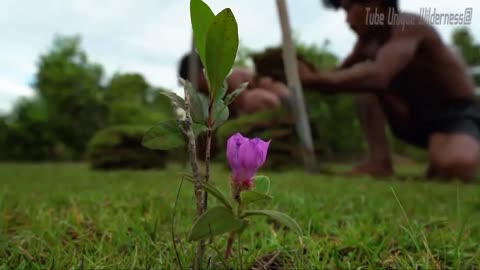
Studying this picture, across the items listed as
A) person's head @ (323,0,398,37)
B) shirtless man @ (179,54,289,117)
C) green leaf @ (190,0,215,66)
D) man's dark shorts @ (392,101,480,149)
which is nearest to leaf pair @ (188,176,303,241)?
green leaf @ (190,0,215,66)

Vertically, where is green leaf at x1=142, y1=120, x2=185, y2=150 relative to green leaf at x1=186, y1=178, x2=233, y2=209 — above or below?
above

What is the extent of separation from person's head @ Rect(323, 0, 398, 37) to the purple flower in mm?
633

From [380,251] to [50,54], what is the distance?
1497 centimetres

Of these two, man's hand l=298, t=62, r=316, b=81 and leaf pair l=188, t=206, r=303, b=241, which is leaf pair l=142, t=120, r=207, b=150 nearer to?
leaf pair l=188, t=206, r=303, b=241

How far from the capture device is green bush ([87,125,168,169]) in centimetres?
456

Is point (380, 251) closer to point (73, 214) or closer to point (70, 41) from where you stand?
point (73, 214)

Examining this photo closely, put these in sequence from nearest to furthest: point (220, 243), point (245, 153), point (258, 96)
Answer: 1. point (245, 153)
2. point (220, 243)
3. point (258, 96)

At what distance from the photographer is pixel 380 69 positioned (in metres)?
2.75

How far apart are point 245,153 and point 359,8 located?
1.61 m

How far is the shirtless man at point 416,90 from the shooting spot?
276 cm

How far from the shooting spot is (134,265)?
0.57 m

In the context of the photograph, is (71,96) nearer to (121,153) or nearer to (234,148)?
(121,153)

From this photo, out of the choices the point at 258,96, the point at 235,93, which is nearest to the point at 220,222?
the point at 235,93

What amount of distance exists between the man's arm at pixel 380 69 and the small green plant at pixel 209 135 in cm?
252
